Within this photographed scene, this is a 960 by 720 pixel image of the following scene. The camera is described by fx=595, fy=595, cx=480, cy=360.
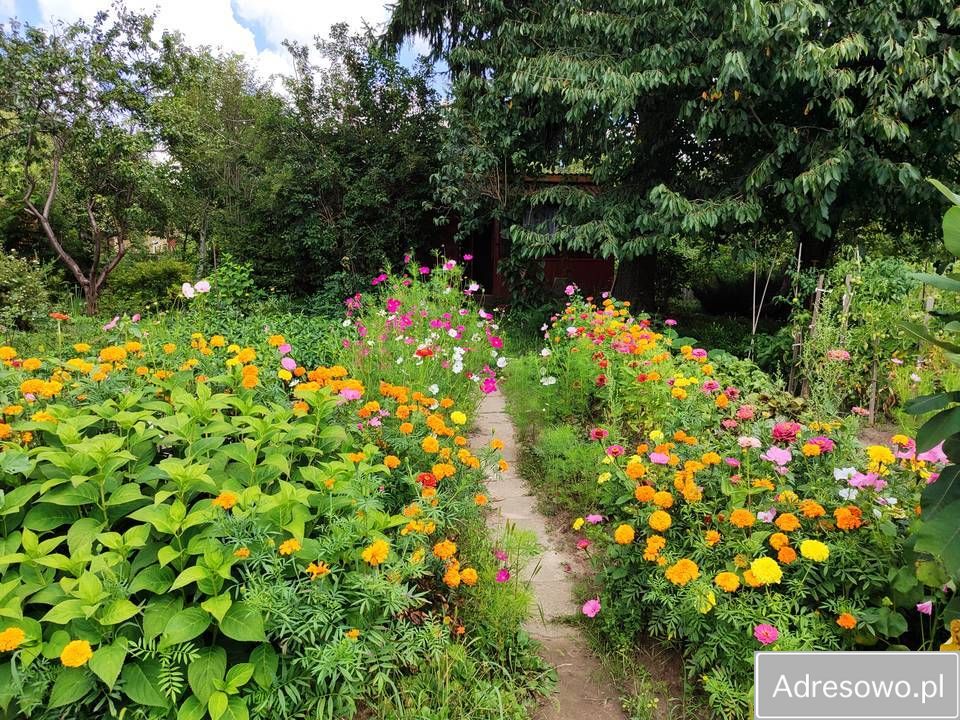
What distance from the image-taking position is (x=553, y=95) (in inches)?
277

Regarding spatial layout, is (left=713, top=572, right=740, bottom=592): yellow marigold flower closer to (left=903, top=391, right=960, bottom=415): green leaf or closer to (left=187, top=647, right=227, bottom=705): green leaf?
Result: (left=903, top=391, right=960, bottom=415): green leaf

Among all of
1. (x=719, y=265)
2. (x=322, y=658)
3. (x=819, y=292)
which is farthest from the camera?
(x=719, y=265)

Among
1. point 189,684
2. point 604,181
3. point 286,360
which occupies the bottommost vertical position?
point 189,684

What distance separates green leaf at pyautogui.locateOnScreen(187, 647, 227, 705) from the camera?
1.40 m

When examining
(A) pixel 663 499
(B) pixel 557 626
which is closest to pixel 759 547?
(A) pixel 663 499

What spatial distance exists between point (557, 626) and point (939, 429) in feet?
4.46

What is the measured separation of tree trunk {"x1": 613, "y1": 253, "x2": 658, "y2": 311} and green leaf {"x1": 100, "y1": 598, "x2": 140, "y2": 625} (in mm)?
7799

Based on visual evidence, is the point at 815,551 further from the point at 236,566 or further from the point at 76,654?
the point at 76,654

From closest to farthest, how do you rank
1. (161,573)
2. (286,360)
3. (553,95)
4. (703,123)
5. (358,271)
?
(161,573), (286,360), (703,123), (553,95), (358,271)

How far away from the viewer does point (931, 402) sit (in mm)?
1482

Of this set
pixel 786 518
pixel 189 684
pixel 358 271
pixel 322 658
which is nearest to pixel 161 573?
pixel 189 684

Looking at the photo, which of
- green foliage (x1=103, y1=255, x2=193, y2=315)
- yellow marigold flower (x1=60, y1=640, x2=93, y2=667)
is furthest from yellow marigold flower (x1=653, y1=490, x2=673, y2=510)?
green foliage (x1=103, y1=255, x2=193, y2=315)

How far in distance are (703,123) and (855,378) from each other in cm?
309

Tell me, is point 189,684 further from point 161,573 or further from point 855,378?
point 855,378
